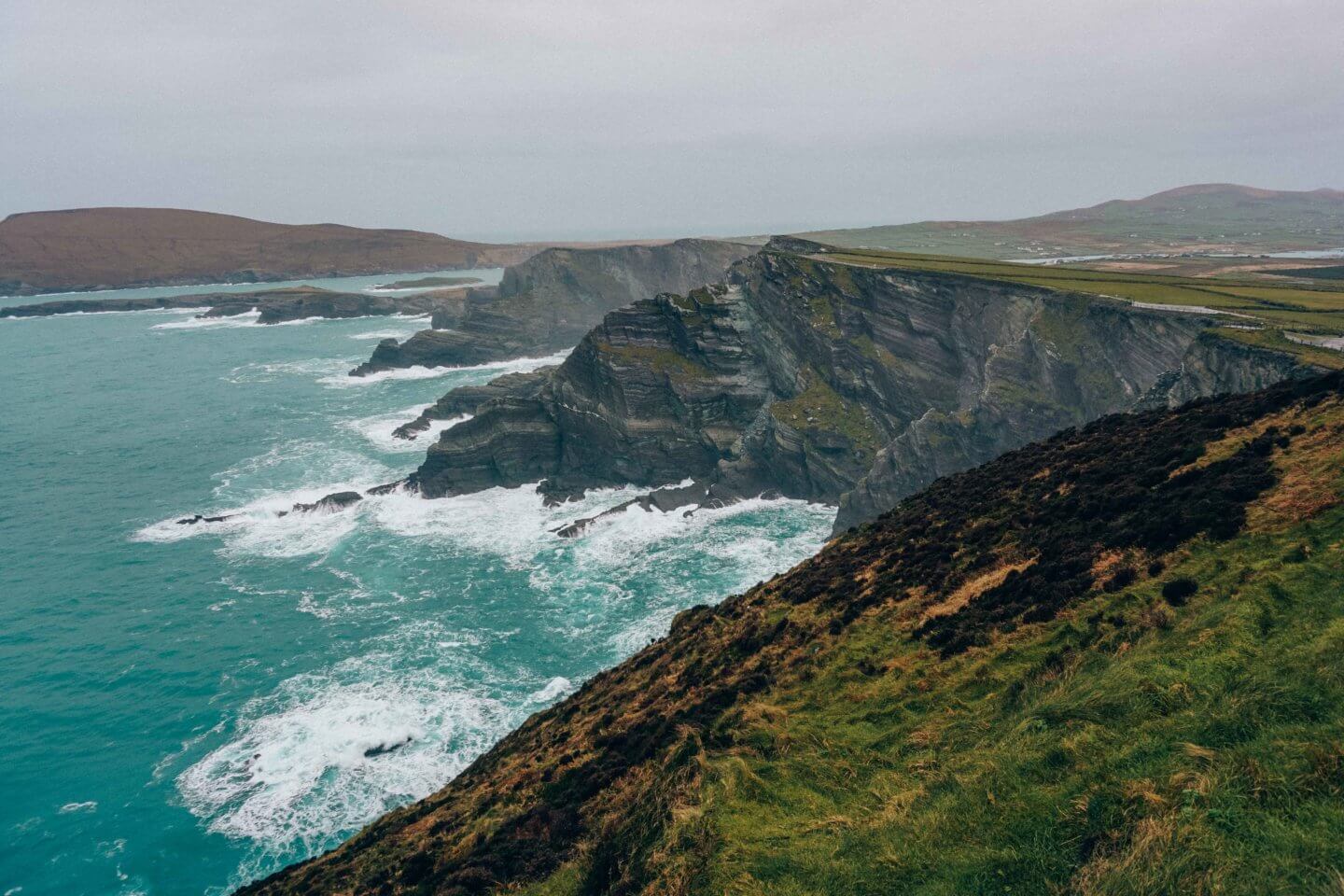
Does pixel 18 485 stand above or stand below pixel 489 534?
above

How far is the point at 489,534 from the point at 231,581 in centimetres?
2578

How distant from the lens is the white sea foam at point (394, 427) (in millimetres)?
111375

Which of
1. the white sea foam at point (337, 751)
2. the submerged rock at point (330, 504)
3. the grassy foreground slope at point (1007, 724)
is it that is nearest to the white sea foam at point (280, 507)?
the submerged rock at point (330, 504)

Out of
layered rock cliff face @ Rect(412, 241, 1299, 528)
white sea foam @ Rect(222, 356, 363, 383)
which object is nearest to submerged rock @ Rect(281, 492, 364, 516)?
layered rock cliff face @ Rect(412, 241, 1299, 528)

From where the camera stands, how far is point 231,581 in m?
71.7

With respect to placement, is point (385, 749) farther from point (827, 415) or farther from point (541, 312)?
point (541, 312)

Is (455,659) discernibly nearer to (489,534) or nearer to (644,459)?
(489,534)

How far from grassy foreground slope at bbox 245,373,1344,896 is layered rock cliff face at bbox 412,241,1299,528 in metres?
41.3

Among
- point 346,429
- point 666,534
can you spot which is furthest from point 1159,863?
point 346,429

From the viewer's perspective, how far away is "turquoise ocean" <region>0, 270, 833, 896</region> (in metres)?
44.2

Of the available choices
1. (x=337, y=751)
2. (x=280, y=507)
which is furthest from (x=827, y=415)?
(x=280, y=507)

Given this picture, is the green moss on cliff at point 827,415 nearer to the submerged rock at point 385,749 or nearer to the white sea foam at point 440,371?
the submerged rock at point 385,749

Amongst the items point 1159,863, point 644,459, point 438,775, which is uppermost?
point 1159,863

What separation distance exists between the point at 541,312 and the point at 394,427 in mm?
71986
